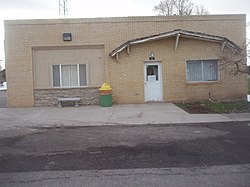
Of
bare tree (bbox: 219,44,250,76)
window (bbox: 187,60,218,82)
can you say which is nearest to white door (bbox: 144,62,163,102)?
window (bbox: 187,60,218,82)

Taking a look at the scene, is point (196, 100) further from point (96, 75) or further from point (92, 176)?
point (92, 176)

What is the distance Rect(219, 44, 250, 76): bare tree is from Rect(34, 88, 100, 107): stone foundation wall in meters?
7.13

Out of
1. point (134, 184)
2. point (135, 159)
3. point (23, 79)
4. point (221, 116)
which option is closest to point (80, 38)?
point (23, 79)

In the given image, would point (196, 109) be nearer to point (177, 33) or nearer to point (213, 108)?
point (213, 108)

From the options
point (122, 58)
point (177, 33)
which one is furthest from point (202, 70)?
point (122, 58)

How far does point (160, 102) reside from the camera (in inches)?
744

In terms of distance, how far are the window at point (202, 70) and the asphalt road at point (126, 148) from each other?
8.07 m

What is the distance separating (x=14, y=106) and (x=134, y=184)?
15.0 m

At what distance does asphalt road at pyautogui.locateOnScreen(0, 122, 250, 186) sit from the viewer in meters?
6.53

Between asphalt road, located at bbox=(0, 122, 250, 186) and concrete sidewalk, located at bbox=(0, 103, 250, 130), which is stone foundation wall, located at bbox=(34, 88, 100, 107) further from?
asphalt road, located at bbox=(0, 122, 250, 186)

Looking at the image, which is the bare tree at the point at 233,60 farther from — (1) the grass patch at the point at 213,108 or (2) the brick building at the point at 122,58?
(1) the grass patch at the point at 213,108

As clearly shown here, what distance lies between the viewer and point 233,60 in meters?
18.4

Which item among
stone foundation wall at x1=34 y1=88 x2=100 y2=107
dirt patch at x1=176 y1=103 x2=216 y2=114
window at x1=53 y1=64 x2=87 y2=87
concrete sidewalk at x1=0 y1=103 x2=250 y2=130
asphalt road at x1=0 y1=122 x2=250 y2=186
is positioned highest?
window at x1=53 y1=64 x2=87 y2=87

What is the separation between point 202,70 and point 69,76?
7.60 meters
